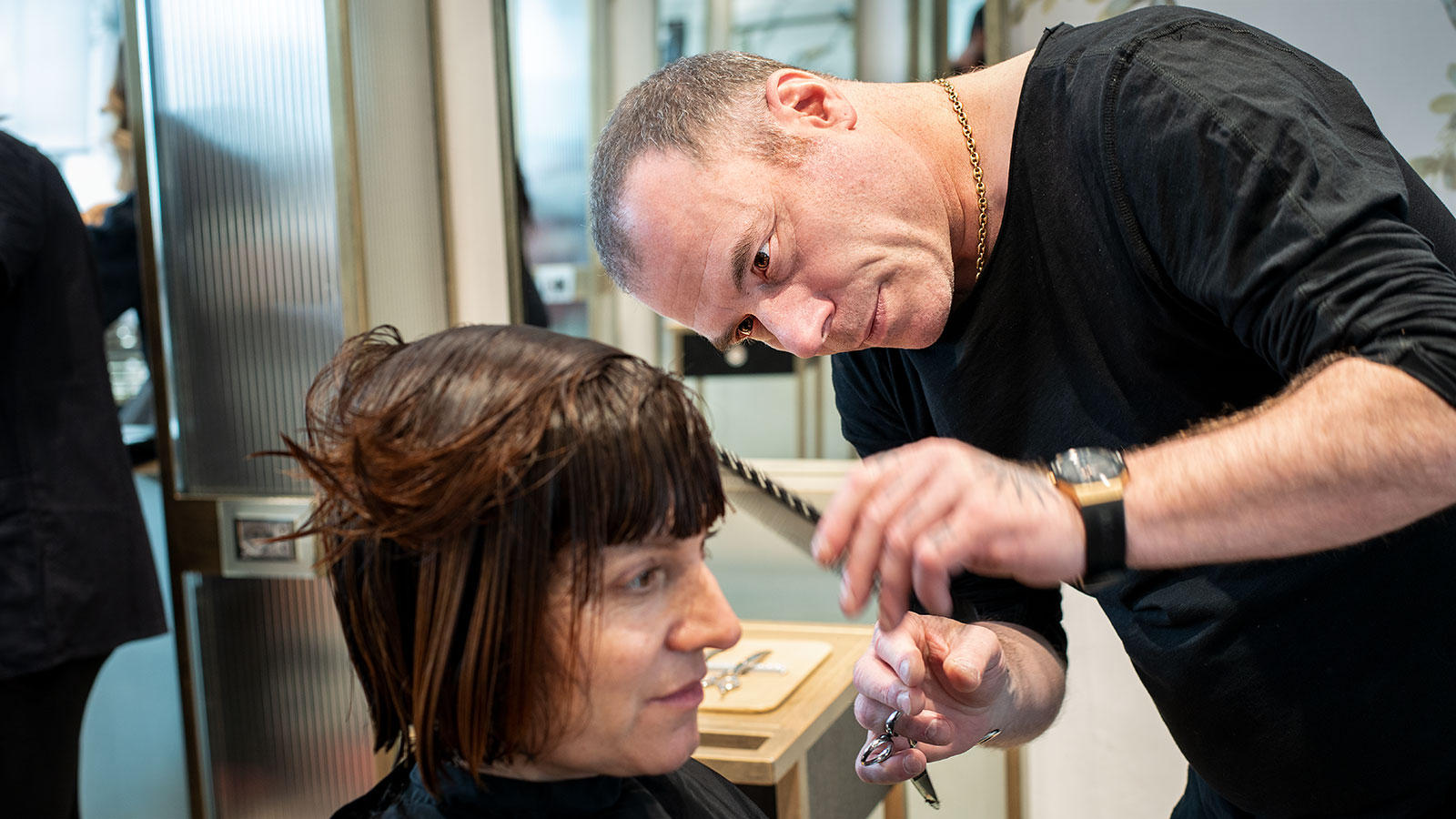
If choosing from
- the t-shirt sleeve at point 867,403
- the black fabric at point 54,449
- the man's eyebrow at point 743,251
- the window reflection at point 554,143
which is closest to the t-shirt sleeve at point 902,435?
the t-shirt sleeve at point 867,403

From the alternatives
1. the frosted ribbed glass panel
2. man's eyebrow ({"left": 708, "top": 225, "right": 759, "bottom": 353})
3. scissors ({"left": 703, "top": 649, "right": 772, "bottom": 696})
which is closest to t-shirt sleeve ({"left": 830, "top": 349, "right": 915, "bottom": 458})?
man's eyebrow ({"left": 708, "top": 225, "right": 759, "bottom": 353})

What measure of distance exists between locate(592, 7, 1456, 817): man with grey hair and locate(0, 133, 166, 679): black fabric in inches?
49.6

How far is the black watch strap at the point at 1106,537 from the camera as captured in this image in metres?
0.73

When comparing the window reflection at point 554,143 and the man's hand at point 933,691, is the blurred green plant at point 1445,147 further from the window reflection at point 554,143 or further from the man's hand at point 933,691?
the window reflection at point 554,143

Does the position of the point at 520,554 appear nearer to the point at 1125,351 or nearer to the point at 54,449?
the point at 1125,351

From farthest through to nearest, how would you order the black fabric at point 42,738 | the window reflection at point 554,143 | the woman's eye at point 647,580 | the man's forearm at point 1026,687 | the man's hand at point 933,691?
the window reflection at point 554,143, the black fabric at point 42,738, the man's forearm at point 1026,687, the man's hand at point 933,691, the woman's eye at point 647,580

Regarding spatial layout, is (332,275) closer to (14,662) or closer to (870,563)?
(14,662)

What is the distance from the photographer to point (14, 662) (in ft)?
5.90

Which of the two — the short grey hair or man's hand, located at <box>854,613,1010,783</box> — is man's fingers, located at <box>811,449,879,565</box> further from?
the short grey hair

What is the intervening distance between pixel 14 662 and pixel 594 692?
152cm

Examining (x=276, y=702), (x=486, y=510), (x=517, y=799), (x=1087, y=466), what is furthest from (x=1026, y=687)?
(x=276, y=702)

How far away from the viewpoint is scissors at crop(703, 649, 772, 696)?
162 cm

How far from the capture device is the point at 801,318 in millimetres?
1097

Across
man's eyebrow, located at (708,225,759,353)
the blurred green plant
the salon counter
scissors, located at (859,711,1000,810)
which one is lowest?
the salon counter
